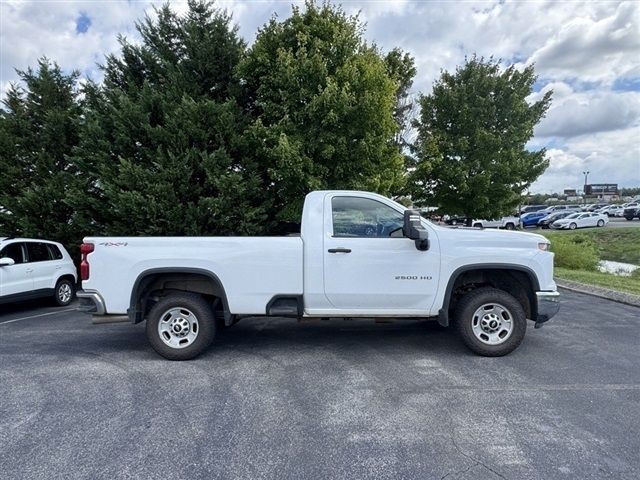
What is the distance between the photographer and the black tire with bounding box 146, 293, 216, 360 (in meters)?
4.89

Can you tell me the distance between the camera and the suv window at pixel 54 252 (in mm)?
8984

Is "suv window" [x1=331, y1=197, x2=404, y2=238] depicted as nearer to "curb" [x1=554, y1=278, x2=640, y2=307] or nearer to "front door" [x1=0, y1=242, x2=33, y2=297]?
"curb" [x1=554, y1=278, x2=640, y2=307]

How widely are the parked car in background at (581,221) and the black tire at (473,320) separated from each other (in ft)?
121

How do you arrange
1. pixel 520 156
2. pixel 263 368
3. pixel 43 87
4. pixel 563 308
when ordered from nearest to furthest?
1. pixel 263 368
2. pixel 563 308
3. pixel 43 87
4. pixel 520 156

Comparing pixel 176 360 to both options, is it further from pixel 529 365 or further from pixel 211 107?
pixel 211 107

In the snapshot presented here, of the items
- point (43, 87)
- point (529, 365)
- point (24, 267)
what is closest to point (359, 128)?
point (529, 365)

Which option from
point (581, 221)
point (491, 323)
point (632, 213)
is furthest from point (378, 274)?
point (632, 213)

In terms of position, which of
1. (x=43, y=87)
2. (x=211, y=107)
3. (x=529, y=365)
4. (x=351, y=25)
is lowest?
(x=529, y=365)

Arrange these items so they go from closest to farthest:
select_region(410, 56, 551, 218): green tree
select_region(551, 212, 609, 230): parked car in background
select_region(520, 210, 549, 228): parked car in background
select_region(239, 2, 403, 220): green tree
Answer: select_region(239, 2, 403, 220): green tree → select_region(410, 56, 551, 218): green tree → select_region(551, 212, 609, 230): parked car in background → select_region(520, 210, 549, 228): parked car in background

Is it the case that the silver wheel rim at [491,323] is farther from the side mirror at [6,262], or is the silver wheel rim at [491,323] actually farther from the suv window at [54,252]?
the suv window at [54,252]

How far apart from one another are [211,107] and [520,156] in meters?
11.3

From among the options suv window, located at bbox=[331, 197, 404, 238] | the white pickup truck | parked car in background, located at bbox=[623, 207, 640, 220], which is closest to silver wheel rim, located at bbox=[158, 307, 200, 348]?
the white pickup truck

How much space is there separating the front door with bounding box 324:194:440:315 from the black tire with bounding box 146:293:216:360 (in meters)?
1.52

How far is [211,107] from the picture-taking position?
32.4 ft
